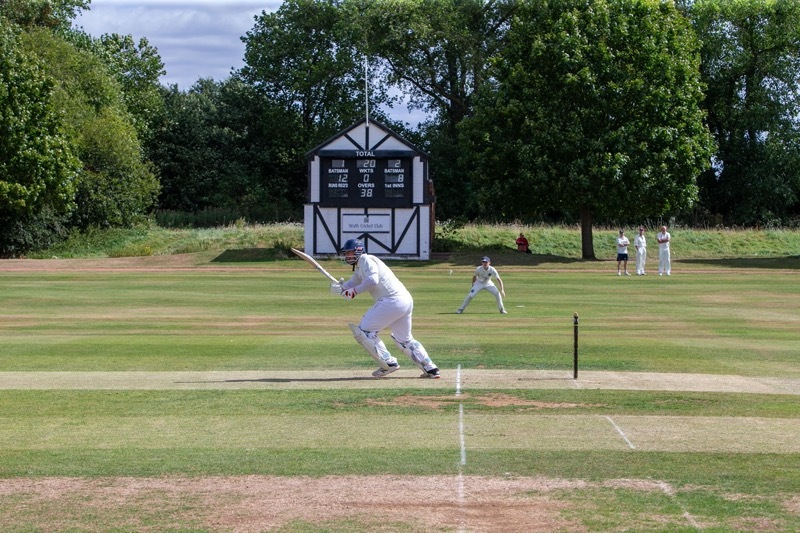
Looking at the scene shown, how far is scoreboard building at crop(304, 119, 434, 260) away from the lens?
48.2 meters

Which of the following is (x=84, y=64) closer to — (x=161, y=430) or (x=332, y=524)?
(x=161, y=430)

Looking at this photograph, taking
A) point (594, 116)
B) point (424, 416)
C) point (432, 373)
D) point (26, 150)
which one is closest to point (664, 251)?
point (594, 116)

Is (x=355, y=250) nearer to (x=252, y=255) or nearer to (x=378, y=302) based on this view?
(x=378, y=302)

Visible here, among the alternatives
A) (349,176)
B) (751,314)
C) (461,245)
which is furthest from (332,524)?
(461,245)

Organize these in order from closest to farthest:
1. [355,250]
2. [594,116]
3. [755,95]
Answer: [355,250] → [594,116] → [755,95]

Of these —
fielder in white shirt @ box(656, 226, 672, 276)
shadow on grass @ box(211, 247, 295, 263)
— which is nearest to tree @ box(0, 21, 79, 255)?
shadow on grass @ box(211, 247, 295, 263)

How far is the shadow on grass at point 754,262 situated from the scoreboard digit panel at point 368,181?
12971mm

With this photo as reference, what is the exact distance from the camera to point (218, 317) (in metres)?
25.1

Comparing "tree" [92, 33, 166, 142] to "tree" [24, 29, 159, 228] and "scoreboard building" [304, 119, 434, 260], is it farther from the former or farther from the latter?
"scoreboard building" [304, 119, 434, 260]

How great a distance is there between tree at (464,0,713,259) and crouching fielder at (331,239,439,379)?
3465 centimetres

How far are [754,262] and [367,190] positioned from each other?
55.4 ft

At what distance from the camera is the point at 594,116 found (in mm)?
49781

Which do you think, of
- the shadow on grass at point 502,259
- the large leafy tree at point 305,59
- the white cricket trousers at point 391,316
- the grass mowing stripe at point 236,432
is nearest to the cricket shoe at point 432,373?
the white cricket trousers at point 391,316

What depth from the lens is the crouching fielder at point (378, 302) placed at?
14391 mm
